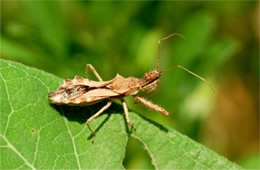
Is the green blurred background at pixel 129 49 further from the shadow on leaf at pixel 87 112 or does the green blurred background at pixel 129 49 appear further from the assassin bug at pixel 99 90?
the shadow on leaf at pixel 87 112

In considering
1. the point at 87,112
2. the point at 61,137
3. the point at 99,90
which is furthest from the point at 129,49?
the point at 61,137

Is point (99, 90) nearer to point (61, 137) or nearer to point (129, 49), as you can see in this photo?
point (61, 137)

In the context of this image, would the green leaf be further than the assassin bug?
No

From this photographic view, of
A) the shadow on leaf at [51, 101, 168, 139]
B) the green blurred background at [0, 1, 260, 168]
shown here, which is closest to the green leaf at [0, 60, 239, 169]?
the shadow on leaf at [51, 101, 168, 139]

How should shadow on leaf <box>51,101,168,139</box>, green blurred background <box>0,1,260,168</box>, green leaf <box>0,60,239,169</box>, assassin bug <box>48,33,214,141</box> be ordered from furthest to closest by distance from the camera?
green blurred background <box>0,1,260,168</box>, assassin bug <box>48,33,214,141</box>, shadow on leaf <box>51,101,168,139</box>, green leaf <box>0,60,239,169</box>

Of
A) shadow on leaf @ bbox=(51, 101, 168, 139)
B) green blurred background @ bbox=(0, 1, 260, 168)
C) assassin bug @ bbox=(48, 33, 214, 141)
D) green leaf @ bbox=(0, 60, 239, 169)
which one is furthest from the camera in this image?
green blurred background @ bbox=(0, 1, 260, 168)

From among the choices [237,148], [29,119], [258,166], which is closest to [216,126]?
[237,148]

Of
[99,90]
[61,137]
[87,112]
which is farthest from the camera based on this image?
[99,90]

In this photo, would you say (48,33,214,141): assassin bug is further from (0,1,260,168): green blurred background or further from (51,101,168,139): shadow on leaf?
(0,1,260,168): green blurred background

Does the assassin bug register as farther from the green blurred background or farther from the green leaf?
the green blurred background
